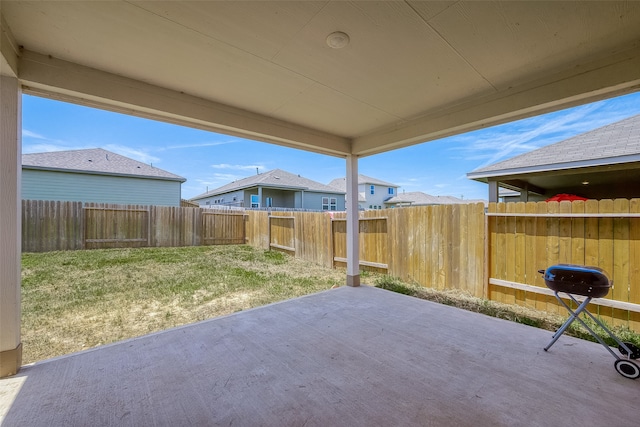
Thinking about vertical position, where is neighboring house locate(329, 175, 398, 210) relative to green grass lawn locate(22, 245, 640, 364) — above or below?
above

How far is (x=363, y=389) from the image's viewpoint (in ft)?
5.87

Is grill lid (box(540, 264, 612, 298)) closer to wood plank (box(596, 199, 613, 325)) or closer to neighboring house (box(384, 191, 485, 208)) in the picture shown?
wood plank (box(596, 199, 613, 325))

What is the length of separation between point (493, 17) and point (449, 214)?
3.10 meters

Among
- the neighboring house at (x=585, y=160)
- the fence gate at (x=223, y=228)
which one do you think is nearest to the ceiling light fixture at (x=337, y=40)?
the neighboring house at (x=585, y=160)

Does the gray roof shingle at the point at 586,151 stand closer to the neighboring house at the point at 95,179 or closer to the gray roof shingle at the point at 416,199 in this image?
the neighboring house at the point at 95,179

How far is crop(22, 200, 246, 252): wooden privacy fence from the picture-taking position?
7.22 metres

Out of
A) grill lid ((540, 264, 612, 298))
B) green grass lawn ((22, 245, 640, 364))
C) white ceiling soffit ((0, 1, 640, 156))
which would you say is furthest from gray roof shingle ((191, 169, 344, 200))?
grill lid ((540, 264, 612, 298))

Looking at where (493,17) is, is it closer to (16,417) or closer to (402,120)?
(402,120)

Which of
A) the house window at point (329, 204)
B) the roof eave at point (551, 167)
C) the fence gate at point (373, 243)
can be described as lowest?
the fence gate at point (373, 243)

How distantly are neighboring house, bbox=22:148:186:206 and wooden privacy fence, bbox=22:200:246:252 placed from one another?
2870mm

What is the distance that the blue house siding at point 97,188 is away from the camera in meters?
9.35

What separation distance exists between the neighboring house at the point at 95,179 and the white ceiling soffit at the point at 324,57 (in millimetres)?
10040

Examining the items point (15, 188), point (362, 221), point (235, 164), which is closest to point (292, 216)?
point (362, 221)

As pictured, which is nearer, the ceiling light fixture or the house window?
the ceiling light fixture
